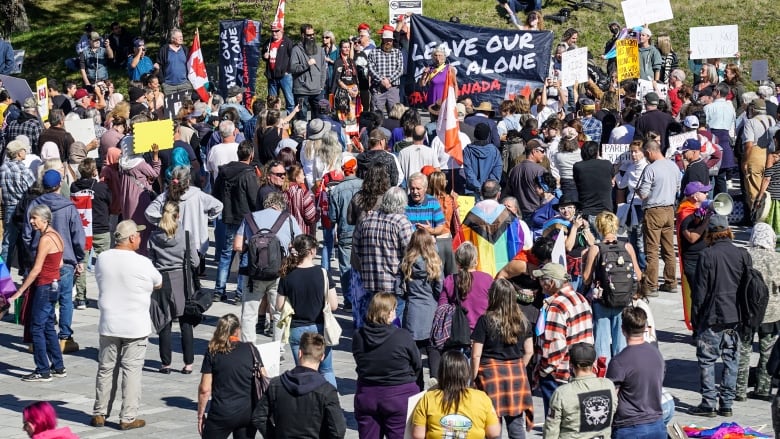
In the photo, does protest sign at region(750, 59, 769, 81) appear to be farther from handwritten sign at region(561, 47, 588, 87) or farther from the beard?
the beard

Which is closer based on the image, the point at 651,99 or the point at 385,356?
the point at 385,356

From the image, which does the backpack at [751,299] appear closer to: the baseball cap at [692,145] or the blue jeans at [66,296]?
the baseball cap at [692,145]

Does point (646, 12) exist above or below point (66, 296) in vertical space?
above

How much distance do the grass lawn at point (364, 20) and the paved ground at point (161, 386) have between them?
56.5ft

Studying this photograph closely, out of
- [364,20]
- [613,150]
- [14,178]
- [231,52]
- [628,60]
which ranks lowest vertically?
[14,178]

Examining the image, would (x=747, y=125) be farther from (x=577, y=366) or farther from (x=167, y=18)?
(x=167, y=18)

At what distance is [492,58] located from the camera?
68.1ft

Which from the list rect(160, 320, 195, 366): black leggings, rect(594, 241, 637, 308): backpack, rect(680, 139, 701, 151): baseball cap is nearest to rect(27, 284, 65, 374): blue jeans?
rect(160, 320, 195, 366): black leggings

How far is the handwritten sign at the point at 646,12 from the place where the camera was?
24438 mm

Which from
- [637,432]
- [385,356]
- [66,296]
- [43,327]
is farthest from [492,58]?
[637,432]

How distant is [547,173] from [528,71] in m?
4.99

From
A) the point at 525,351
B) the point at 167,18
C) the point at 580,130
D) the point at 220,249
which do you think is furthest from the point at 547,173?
the point at 167,18

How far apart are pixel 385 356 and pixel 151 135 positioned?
28.0ft

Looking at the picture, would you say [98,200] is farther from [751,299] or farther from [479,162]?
[751,299]
